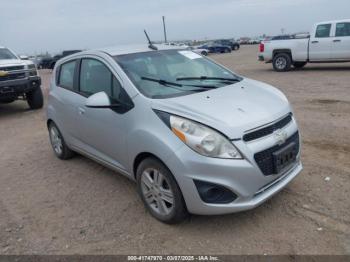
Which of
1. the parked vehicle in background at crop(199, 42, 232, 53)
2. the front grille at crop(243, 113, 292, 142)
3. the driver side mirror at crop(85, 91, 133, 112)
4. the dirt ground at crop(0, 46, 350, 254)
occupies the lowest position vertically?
the parked vehicle in background at crop(199, 42, 232, 53)

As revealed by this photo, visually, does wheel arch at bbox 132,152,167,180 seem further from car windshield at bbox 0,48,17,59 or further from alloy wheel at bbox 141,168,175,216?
car windshield at bbox 0,48,17,59

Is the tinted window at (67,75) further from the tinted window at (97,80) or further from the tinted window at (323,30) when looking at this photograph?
the tinted window at (323,30)

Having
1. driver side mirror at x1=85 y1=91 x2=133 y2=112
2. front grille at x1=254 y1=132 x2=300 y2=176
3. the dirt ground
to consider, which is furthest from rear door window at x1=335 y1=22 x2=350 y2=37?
driver side mirror at x1=85 y1=91 x2=133 y2=112

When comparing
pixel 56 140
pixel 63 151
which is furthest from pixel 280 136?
pixel 56 140

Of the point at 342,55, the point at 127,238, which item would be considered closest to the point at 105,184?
the point at 127,238

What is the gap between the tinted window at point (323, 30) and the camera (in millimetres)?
13568

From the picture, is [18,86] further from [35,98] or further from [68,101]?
[68,101]

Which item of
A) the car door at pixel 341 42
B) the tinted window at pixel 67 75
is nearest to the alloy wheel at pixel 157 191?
the tinted window at pixel 67 75

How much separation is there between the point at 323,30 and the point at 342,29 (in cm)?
68

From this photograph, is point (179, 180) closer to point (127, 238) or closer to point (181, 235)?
point (181, 235)

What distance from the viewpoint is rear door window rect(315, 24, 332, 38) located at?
44.5ft

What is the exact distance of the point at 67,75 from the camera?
16.3 ft

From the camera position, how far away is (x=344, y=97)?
27.5ft

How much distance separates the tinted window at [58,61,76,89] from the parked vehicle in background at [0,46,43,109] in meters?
4.61
